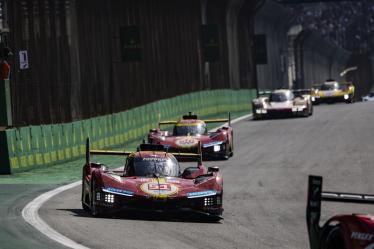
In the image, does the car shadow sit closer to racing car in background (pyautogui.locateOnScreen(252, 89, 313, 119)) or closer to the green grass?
the green grass

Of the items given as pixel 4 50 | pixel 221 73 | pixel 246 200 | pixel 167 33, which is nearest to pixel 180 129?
pixel 4 50

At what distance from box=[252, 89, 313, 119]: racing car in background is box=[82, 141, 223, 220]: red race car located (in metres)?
29.5

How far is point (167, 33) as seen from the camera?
59.8 m

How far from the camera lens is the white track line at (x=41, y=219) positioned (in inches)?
544

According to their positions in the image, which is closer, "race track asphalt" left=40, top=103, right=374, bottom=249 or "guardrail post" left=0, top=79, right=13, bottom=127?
"race track asphalt" left=40, top=103, right=374, bottom=249

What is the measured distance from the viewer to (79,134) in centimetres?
3306

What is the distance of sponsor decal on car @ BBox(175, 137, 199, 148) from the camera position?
30750 millimetres

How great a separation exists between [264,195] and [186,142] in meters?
8.53

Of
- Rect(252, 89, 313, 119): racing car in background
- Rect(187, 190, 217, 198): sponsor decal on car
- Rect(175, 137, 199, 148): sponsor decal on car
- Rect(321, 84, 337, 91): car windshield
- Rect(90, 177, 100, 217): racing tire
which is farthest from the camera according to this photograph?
Rect(321, 84, 337, 91): car windshield

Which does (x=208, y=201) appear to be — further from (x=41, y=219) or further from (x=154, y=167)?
(x=41, y=219)

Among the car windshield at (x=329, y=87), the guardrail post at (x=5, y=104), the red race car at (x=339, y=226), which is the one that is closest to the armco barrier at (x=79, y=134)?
the guardrail post at (x=5, y=104)

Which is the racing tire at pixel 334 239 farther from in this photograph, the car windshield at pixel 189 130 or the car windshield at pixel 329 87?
the car windshield at pixel 329 87

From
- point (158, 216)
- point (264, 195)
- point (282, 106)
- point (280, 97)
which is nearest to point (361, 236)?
point (158, 216)

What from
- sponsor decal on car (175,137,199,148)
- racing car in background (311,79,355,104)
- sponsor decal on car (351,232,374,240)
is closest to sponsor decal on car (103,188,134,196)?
sponsor decal on car (351,232,374,240)
